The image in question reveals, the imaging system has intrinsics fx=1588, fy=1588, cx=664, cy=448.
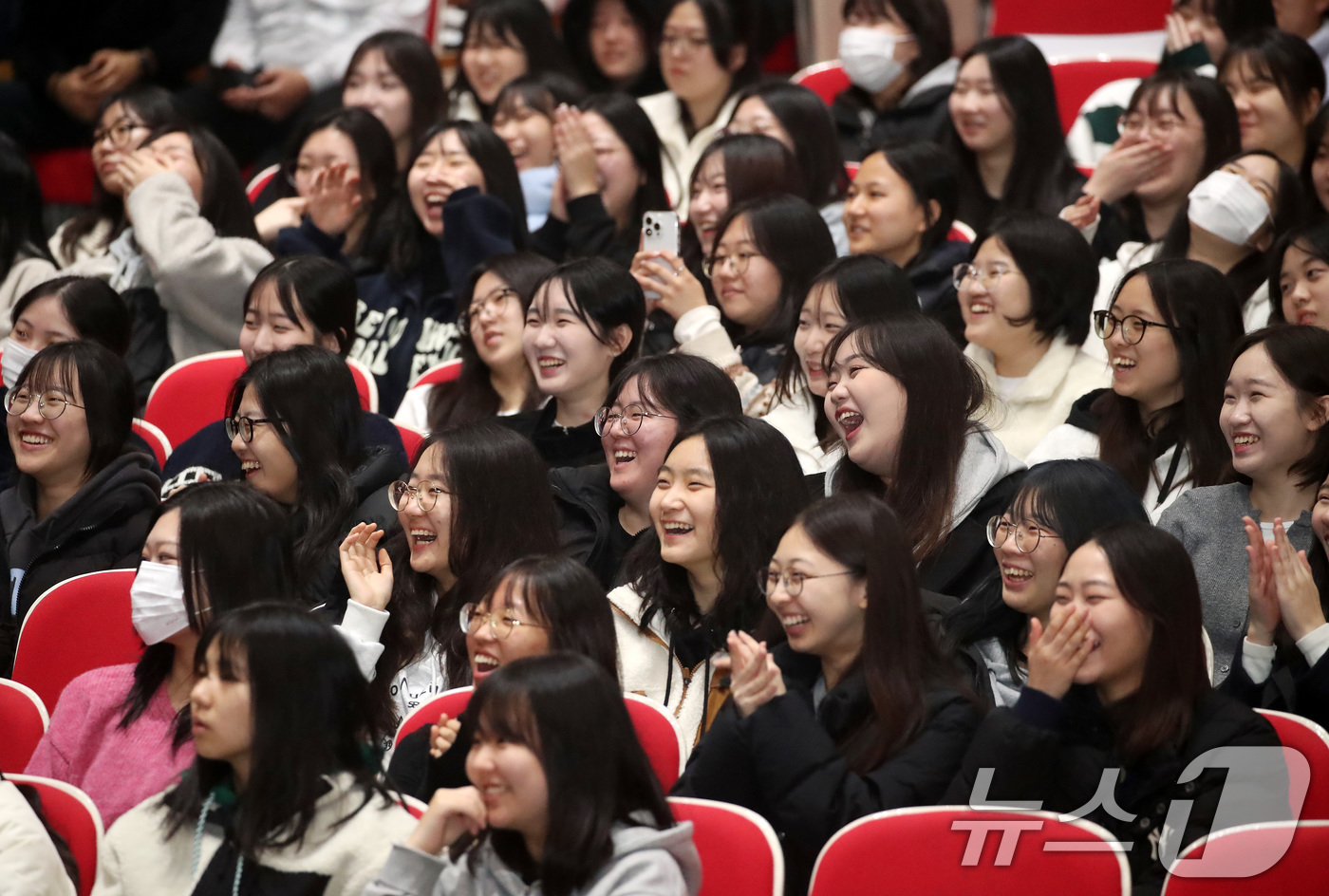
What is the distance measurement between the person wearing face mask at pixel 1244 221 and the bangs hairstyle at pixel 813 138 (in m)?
1.03

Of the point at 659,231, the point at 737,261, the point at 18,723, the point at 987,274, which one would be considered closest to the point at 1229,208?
the point at 987,274

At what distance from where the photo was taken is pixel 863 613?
2490mm

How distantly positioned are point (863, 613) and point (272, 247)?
114 inches

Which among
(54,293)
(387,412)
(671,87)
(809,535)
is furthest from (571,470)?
(671,87)

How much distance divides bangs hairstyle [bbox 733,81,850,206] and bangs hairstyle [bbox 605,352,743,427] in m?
1.59

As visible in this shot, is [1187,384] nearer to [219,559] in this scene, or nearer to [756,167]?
[756,167]

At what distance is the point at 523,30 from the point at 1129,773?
4024mm

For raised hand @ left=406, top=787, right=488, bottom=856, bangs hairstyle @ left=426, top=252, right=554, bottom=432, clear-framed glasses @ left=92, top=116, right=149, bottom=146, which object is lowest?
bangs hairstyle @ left=426, top=252, right=554, bottom=432

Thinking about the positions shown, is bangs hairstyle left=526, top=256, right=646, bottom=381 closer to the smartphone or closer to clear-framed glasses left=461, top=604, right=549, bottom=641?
the smartphone

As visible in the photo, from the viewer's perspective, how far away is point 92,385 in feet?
11.6

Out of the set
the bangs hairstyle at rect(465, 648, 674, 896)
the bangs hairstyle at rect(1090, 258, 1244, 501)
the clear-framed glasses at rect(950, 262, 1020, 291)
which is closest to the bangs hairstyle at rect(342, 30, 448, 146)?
the clear-framed glasses at rect(950, 262, 1020, 291)

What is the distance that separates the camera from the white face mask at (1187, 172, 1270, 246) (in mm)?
3941

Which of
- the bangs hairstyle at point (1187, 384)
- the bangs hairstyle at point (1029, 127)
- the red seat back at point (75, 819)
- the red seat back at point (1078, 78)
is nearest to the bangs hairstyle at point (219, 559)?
the red seat back at point (75, 819)

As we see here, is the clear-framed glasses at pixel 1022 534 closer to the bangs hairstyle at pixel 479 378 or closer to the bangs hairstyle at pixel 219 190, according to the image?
the bangs hairstyle at pixel 479 378
